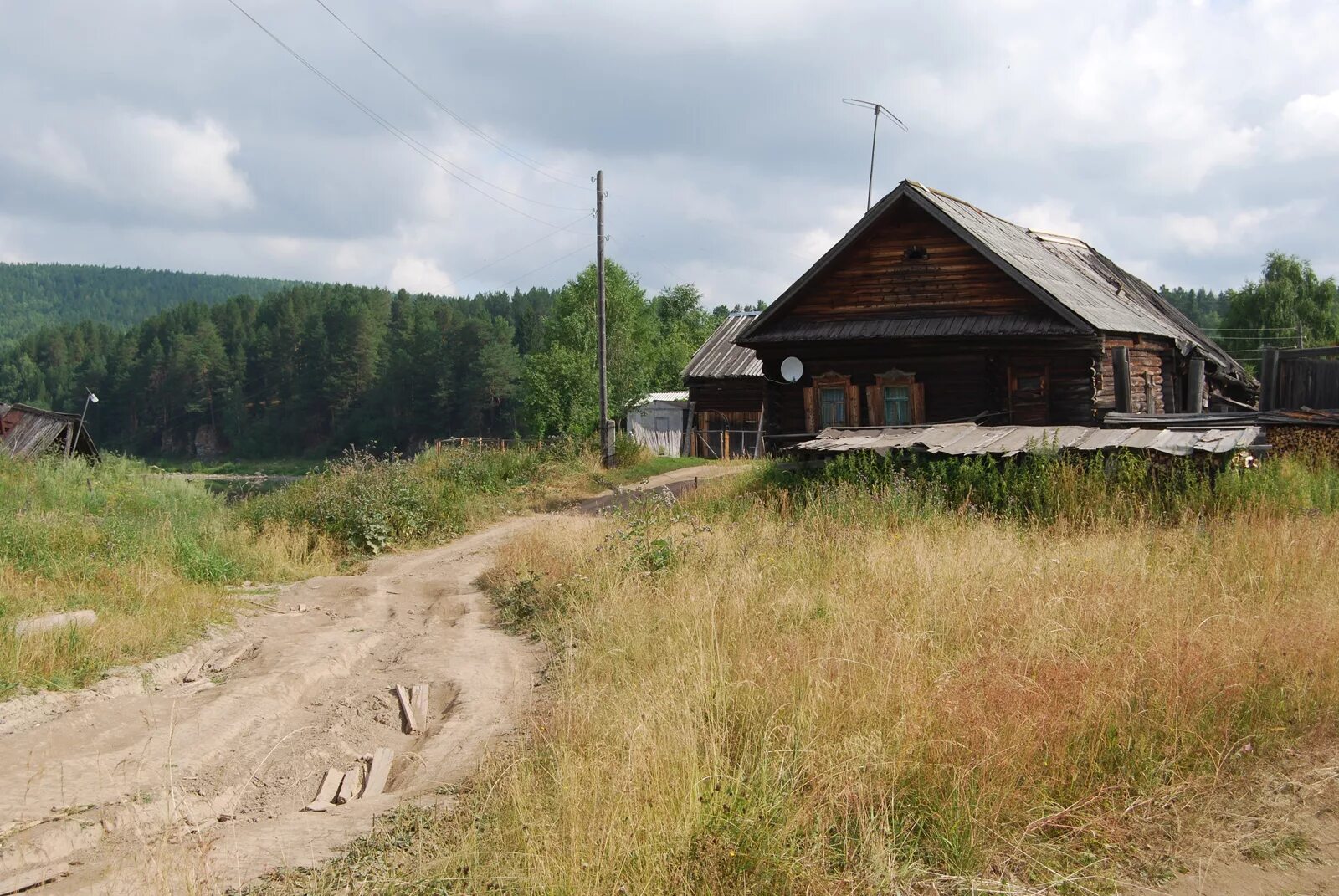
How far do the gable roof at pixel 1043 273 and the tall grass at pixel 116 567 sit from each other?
11074 mm

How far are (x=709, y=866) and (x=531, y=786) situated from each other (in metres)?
1.10

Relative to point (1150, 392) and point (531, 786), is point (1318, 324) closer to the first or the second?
point (1150, 392)

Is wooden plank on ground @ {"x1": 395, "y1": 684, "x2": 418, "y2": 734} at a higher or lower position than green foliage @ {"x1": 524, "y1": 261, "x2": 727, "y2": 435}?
lower

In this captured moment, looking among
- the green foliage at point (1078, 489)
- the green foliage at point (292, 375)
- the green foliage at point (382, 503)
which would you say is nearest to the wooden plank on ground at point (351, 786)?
the green foliage at point (1078, 489)

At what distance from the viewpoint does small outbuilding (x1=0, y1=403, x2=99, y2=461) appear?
25.0 metres

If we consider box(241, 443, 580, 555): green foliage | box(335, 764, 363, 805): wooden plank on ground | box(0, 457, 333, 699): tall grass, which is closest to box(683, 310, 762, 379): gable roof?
box(241, 443, 580, 555): green foliage

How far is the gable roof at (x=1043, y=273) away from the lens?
18250 millimetres

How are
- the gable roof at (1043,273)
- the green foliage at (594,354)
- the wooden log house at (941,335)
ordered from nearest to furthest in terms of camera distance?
the gable roof at (1043,273)
the wooden log house at (941,335)
the green foliage at (594,354)

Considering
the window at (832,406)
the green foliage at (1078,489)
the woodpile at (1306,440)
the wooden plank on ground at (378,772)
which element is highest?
the window at (832,406)

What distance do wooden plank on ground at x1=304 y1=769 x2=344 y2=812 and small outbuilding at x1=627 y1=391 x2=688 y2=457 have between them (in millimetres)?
30506

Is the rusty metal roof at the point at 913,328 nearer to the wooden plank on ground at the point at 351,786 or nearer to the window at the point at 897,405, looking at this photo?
the window at the point at 897,405

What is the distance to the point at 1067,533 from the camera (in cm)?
1005

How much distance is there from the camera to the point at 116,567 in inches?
415

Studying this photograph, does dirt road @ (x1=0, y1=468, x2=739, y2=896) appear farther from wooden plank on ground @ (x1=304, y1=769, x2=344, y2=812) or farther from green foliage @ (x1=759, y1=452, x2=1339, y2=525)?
green foliage @ (x1=759, y1=452, x2=1339, y2=525)
